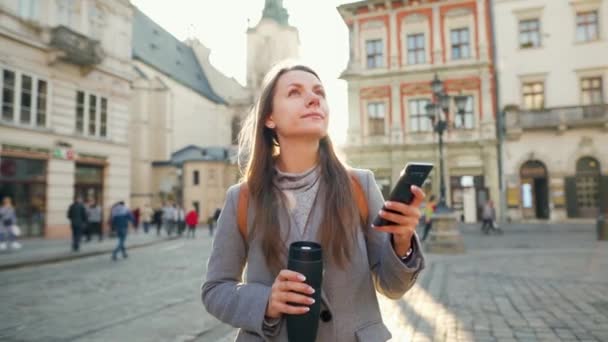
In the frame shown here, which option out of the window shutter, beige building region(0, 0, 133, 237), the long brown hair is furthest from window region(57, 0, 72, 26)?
the window shutter

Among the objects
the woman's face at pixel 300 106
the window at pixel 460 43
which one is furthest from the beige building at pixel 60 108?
the window at pixel 460 43

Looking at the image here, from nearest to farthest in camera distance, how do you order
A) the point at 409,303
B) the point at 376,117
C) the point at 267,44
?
the point at 409,303, the point at 376,117, the point at 267,44

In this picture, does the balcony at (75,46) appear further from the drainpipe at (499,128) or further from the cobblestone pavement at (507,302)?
the drainpipe at (499,128)

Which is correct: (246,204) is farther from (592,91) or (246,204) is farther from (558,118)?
(592,91)

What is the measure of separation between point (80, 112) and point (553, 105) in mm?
26433

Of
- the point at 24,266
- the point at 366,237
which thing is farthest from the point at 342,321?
the point at 24,266

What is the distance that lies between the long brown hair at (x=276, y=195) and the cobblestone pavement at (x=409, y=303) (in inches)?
126

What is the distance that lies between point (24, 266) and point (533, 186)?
24989mm

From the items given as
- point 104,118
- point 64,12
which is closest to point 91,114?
point 104,118

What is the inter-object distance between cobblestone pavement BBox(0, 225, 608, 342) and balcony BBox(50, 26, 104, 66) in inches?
477

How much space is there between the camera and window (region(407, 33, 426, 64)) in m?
27.2

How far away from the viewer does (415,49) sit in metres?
27.4

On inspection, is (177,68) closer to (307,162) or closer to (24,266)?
(24,266)

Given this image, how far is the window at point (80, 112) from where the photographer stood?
20.6 meters
